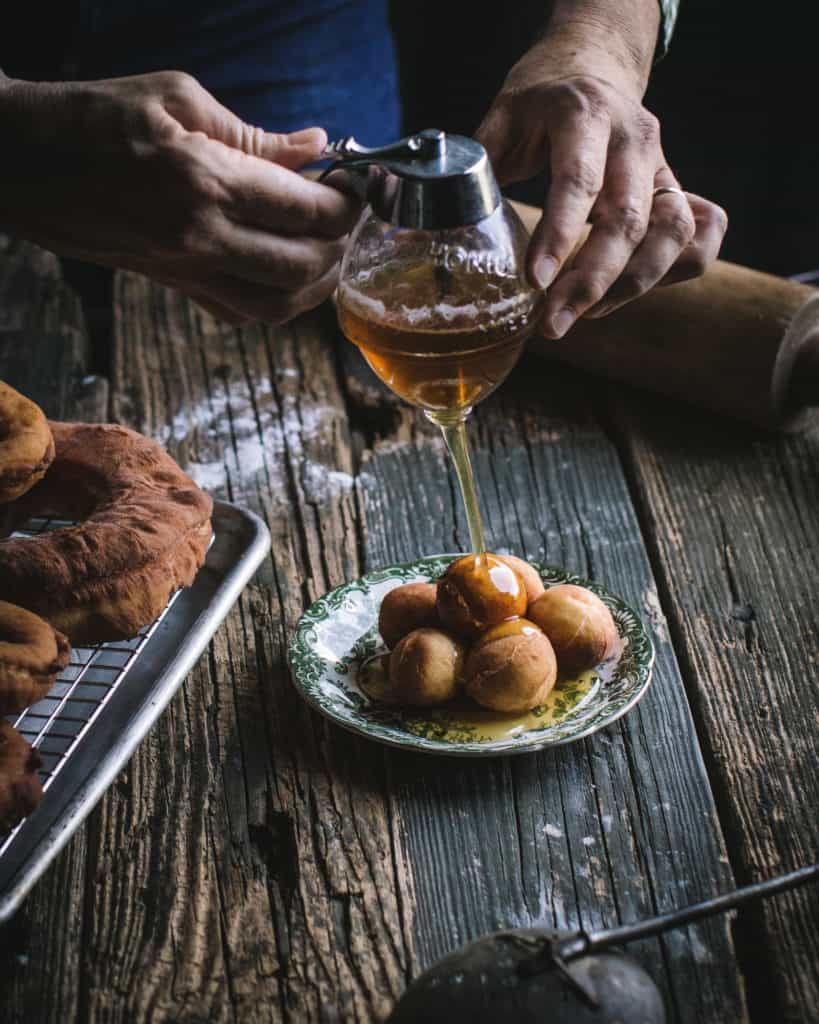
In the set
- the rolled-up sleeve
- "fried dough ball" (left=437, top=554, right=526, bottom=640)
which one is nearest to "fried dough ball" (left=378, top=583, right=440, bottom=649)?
"fried dough ball" (left=437, top=554, right=526, bottom=640)

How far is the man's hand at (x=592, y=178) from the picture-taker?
1.26 meters

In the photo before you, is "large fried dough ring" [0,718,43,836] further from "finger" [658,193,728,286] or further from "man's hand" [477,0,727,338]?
"finger" [658,193,728,286]

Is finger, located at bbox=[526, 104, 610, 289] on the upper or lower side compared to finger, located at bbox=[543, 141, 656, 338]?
upper

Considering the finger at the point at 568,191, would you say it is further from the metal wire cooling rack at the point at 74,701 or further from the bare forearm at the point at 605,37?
the metal wire cooling rack at the point at 74,701

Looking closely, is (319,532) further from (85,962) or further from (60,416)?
(85,962)

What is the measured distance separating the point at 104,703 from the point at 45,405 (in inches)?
38.3

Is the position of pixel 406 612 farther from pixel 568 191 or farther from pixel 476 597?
pixel 568 191

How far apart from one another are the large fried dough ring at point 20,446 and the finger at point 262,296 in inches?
10.9

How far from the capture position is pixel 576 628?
1304mm

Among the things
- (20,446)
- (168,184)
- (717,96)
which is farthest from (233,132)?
(717,96)

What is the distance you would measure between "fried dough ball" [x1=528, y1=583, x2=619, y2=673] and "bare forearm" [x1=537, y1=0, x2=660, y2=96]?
0.65 metres

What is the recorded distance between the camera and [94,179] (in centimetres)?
136

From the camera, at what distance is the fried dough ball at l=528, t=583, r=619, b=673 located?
1304 mm

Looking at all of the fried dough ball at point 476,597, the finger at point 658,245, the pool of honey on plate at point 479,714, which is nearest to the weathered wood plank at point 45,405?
the pool of honey on plate at point 479,714
